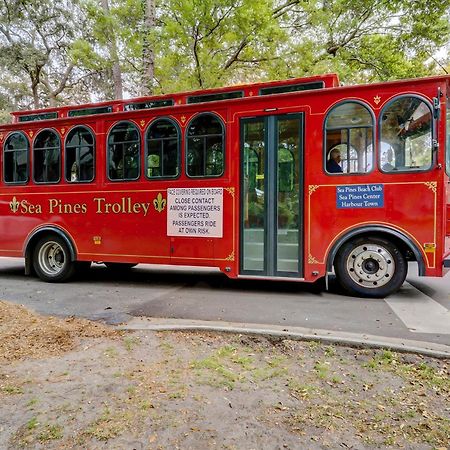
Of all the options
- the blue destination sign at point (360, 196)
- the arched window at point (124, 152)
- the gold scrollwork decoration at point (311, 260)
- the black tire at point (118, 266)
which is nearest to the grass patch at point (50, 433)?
the gold scrollwork decoration at point (311, 260)

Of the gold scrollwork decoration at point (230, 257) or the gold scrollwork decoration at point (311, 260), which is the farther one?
the gold scrollwork decoration at point (230, 257)

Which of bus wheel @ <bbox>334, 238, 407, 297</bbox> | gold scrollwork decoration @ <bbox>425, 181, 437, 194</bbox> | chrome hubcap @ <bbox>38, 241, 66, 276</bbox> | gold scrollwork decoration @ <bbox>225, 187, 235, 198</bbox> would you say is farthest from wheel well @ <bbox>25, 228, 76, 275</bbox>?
gold scrollwork decoration @ <bbox>425, 181, 437, 194</bbox>

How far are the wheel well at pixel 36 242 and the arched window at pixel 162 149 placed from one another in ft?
7.14

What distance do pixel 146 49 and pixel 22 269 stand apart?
283 inches

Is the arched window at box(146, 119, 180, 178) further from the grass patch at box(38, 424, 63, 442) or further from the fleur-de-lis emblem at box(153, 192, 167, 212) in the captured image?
the grass patch at box(38, 424, 63, 442)

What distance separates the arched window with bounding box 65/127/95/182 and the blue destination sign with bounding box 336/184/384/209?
15.3 ft

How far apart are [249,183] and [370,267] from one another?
2.33 m

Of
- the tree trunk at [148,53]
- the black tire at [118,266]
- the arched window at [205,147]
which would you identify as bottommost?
the black tire at [118,266]

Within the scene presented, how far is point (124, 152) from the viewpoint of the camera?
7637 millimetres

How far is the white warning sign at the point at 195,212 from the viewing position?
6953mm

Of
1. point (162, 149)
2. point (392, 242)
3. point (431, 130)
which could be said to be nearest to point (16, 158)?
point (162, 149)

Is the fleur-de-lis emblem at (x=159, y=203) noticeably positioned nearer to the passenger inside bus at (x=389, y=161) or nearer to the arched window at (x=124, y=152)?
the arched window at (x=124, y=152)

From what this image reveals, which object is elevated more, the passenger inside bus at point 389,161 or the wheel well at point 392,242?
the passenger inside bus at point 389,161

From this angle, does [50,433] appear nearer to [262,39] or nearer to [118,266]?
[118,266]
